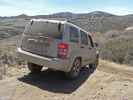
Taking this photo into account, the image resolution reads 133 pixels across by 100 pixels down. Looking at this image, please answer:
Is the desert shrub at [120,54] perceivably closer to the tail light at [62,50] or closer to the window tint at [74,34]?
the window tint at [74,34]

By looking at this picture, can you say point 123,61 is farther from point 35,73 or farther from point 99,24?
point 99,24

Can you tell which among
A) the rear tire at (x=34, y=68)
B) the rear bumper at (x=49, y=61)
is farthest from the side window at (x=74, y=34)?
the rear tire at (x=34, y=68)

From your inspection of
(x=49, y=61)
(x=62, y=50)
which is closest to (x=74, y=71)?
(x=62, y=50)

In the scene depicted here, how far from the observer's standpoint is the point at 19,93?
1007 cm

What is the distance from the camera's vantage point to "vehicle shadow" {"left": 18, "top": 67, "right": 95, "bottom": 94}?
34.7 ft

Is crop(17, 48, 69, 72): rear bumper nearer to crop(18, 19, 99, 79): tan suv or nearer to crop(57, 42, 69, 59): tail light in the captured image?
crop(18, 19, 99, 79): tan suv

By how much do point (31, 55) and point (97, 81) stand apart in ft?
8.22

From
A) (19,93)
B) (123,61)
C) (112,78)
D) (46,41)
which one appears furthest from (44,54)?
(123,61)

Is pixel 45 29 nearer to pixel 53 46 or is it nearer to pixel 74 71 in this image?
pixel 53 46

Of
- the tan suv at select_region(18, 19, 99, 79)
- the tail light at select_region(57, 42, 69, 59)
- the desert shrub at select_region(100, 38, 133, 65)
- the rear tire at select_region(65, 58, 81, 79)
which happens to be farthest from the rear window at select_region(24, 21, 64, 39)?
the desert shrub at select_region(100, 38, 133, 65)

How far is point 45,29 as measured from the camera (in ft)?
36.1

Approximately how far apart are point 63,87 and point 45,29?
2.06m

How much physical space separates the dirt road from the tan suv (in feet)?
2.02

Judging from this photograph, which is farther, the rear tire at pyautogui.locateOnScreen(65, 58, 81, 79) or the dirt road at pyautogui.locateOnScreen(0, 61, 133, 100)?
the rear tire at pyautogui.locateOnScreen(65, 58, 81, 79)
